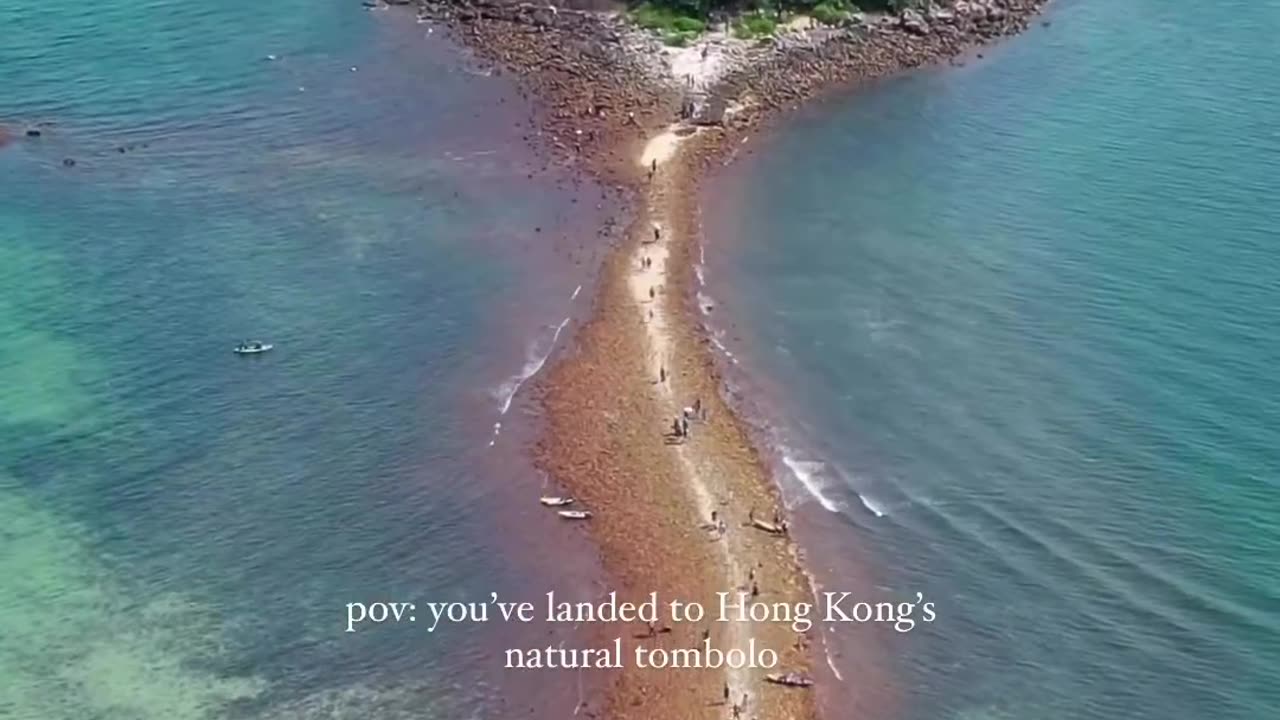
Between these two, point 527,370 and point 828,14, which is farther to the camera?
point 828,14

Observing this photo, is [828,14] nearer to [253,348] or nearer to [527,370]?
[527,370]

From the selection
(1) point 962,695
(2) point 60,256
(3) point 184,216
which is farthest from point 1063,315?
(2) point 60,256

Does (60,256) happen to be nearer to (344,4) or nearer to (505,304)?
(505,304)

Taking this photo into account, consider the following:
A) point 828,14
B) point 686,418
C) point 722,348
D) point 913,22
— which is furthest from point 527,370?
point 913,22

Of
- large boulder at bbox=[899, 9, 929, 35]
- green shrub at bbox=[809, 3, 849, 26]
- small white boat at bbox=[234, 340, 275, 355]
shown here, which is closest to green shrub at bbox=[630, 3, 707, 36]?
green shrub at bbox=[809, 3, 849, 26]

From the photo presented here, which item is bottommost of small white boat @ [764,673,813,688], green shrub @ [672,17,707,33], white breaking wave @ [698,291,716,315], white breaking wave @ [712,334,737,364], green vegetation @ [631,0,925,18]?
small white boat @ [764,673,813,688]

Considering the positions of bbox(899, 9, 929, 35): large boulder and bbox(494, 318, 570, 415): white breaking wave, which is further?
bbox(899, 9, 929, 35): large boulder

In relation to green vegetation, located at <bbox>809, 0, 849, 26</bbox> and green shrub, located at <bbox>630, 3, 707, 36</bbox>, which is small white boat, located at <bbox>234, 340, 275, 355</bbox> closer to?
green shrub, located at <bbox>630, 3, 707, 36</bbox>
